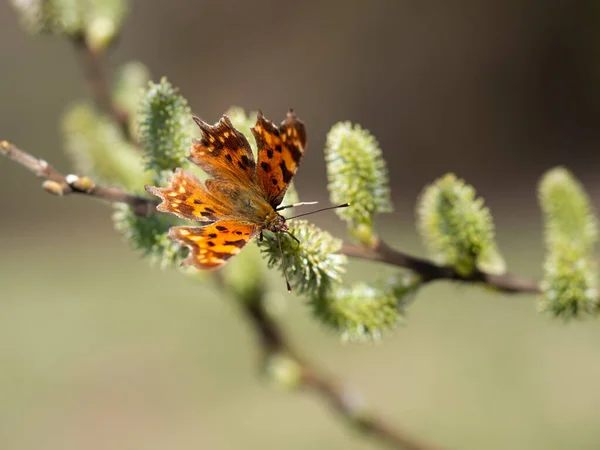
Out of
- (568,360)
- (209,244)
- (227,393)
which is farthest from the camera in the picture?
(227,393)

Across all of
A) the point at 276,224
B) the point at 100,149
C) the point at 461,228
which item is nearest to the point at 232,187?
the point at 276,224

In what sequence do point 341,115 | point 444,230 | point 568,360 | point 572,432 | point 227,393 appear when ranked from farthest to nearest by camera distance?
point 341,115
point 227,393
point 568,360
point 572,432
point 444,230

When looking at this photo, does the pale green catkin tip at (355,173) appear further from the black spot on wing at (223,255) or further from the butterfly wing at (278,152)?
the black spot on wing at (223,255)

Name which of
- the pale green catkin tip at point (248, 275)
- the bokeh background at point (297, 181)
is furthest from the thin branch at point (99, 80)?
the bokeh background at point (297, 181)

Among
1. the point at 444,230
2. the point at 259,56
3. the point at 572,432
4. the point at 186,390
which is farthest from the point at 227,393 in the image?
the point at 259,56

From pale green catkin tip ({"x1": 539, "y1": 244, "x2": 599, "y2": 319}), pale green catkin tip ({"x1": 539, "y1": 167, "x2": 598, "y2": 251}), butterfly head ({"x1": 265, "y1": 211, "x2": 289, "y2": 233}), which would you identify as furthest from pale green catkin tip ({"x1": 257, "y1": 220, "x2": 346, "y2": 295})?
pale green catkin tip ({"x1": 539, "y1": 167, "x2": 598, "y2": 251})

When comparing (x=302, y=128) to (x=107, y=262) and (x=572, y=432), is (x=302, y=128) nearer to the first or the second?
(x=572, y=432)

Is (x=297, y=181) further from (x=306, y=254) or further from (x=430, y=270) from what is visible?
(x=306, y=254)
